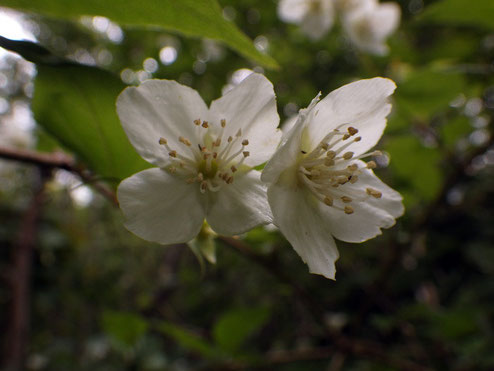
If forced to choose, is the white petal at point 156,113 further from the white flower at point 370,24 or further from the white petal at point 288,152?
the white flower at point 370,24

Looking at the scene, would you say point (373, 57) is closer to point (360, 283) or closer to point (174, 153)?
point (360, 283)

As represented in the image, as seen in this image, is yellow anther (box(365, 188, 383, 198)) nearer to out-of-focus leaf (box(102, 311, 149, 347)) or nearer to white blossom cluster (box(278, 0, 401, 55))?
out-of-focus leaf (box(102, 311, 149, 347))

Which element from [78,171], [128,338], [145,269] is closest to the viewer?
[78,171]

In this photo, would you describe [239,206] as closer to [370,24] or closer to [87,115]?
[87,115]

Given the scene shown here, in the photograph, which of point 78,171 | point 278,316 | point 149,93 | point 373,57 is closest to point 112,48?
point 373,57

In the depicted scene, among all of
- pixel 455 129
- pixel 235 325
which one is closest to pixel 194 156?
pixel 235 325

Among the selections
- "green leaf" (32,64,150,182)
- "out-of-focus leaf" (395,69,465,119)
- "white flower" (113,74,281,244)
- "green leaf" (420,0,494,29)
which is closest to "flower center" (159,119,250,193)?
"white flower" (113,74,281,244)
